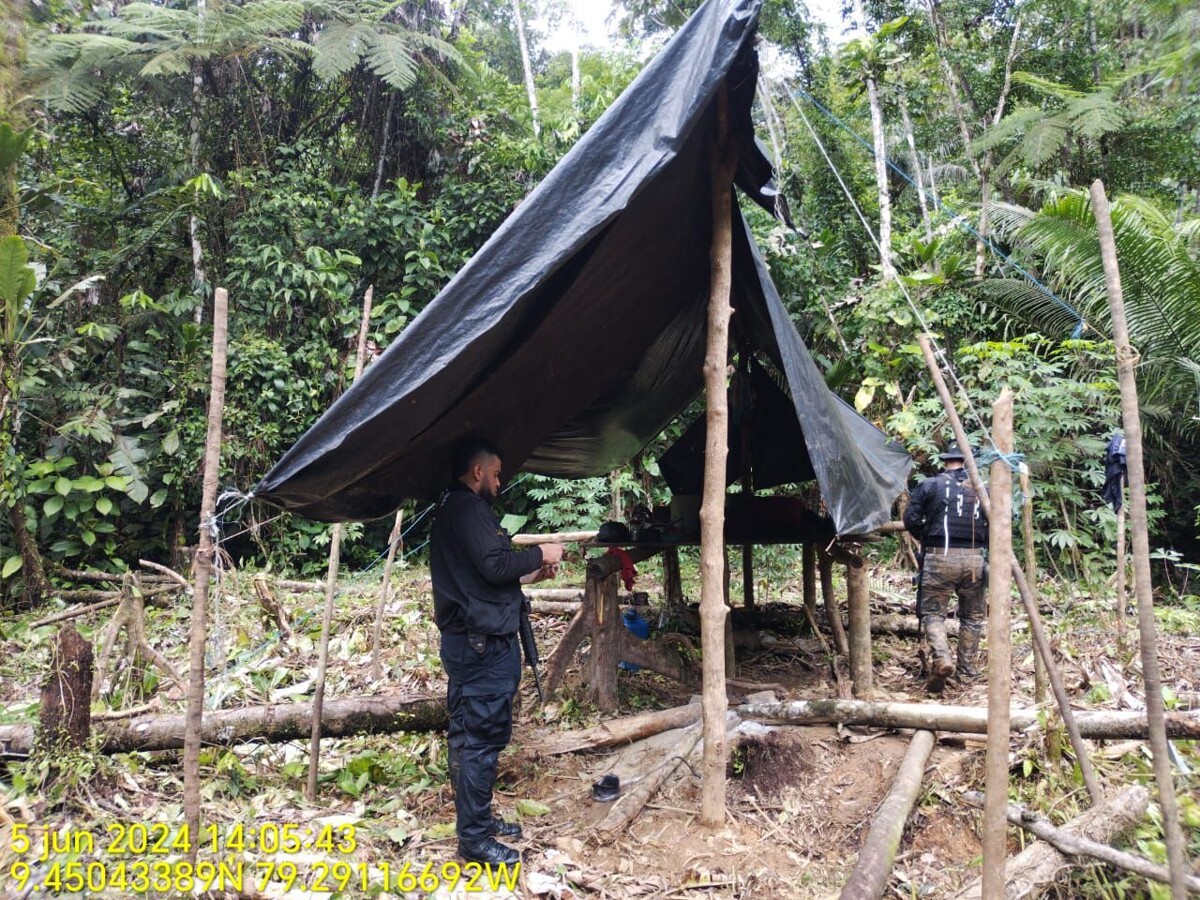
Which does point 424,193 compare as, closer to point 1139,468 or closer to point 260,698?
point 260,698

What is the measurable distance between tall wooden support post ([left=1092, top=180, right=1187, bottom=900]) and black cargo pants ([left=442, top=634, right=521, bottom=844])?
239cm

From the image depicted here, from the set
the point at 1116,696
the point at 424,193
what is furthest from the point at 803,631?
the point at 424,193

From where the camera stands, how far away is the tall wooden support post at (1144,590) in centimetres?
216

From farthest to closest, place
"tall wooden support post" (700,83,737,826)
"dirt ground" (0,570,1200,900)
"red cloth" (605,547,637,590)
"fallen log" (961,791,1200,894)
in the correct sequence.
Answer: "red cloth" (605,547,637,590), "tall wooden support post" (700,83,737,826), "dirt ground" (0,570,1200,900), "fallen log" (961,791,1200,894)

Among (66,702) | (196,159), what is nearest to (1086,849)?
(66,702)

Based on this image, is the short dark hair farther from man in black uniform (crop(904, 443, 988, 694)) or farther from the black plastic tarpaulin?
man in black uniform (crop(904, 443, 988, 694))

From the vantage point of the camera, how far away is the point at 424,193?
11.1 m

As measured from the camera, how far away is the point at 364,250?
397 inches

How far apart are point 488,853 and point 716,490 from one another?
6.20 feet

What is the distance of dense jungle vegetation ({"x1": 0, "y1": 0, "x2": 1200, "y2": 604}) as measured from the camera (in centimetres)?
805

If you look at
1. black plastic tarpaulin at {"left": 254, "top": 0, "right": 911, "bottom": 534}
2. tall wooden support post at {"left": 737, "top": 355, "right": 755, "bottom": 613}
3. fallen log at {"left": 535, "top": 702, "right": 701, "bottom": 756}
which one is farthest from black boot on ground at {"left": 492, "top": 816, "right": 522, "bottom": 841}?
tall wooden support post at {"left": 737, "top": 355, "right": 755, "bottom": 613}

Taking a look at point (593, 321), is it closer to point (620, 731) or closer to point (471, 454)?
point (471, 454)
